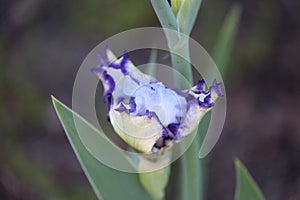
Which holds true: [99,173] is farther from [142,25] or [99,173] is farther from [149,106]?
[142,25]

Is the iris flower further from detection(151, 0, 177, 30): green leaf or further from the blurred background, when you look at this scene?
the blurred background

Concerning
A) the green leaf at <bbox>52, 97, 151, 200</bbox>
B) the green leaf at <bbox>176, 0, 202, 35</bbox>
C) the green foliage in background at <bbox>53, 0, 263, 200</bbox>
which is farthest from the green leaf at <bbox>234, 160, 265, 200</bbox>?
the green leaf at <bbox>176, 0, 202, 35</bbox>

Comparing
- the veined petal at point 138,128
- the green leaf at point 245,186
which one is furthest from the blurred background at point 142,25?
the veined petal at point 138,128

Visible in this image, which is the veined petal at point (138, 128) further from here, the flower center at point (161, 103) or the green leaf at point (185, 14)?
the green leaf at point (185, 14)

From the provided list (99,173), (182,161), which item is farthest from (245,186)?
(99,173)

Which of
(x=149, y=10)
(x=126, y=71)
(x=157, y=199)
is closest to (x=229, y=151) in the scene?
(x=149, y=10)

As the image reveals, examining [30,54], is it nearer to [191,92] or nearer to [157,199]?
[157,199]

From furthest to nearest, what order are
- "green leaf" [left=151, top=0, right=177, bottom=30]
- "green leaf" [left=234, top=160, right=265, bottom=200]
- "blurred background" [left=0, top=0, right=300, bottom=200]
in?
"blurred background" [left=0, top=0, right=300, bottom=200], "green leaf" [left=234, top=160, right=265, bottom=200], "green leaf" [left=151, top=0, right=177, bottom=30]
